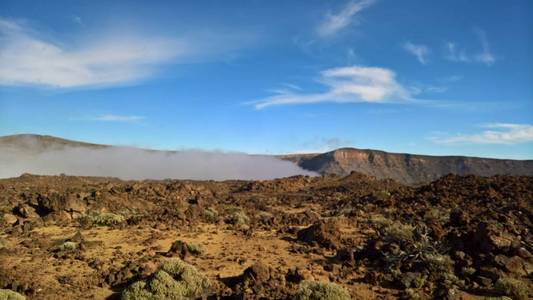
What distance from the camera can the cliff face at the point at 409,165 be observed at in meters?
67.6

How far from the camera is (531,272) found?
891cm

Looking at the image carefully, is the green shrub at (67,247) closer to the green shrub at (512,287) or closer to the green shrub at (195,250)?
the green shrub at (195,250)

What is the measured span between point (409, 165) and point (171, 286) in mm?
69864

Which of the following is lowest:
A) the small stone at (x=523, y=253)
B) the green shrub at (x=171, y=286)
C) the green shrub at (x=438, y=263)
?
the green shrub at (x=171, y=286)

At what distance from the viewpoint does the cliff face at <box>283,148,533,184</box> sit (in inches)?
2662

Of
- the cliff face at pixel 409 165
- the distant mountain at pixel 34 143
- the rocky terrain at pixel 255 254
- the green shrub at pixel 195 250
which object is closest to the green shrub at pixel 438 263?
the rocky terrain at pixel 255 254

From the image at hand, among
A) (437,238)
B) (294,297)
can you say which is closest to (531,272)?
(437,238)

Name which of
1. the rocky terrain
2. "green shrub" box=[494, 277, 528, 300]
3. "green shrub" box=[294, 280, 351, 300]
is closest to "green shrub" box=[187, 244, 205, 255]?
the rocky terrain

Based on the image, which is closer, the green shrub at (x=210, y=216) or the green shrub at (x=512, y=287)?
the green shrub at (x=512, y=287)

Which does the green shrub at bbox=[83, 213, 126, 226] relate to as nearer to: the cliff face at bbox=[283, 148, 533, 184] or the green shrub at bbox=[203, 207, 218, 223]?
the green shrub at bbox=[203, 207, 218, 223]

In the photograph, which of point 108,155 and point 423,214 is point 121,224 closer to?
point 423,214

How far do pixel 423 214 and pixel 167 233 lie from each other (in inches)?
455

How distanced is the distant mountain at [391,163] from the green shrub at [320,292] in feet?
202

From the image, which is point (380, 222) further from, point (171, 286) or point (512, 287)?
point (171, 286)
